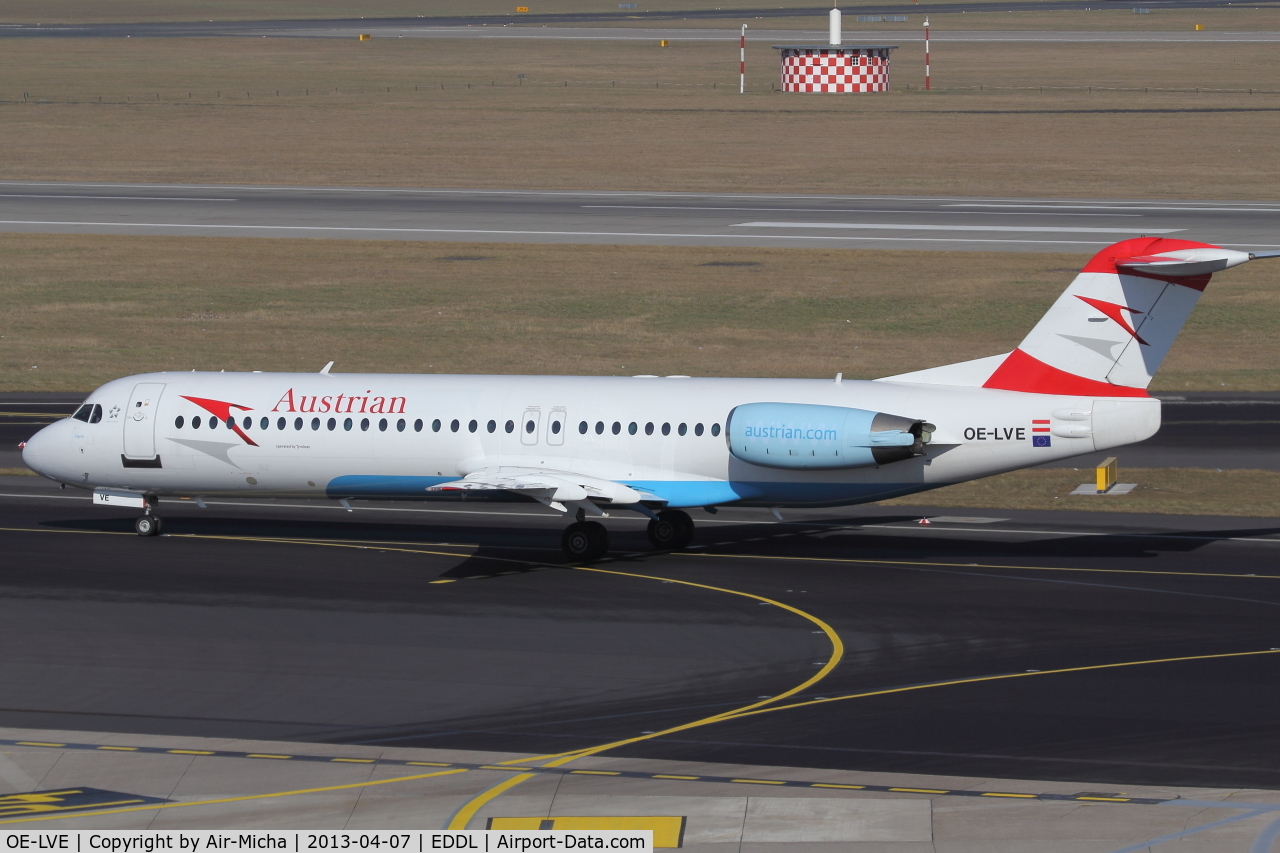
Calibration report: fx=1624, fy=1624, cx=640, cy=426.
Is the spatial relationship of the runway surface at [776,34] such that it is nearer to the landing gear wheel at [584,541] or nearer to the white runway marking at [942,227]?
the white runway marking at [942,227]

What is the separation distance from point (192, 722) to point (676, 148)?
75.6 m

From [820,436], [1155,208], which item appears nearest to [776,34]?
[1155,208]

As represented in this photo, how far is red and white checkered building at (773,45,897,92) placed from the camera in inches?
4520

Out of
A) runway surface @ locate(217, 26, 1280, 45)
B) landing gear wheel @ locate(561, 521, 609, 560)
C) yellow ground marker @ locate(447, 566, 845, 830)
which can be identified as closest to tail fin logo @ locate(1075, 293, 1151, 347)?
yellow ground marker @ locate(447, 566, 845, 830)

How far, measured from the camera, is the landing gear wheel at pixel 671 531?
32.4 metres

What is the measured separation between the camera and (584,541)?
31109mm

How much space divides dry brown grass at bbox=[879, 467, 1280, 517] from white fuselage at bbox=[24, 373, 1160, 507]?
269 inches

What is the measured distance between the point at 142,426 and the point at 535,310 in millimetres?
27174

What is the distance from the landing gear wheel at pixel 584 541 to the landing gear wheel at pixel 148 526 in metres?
9.13

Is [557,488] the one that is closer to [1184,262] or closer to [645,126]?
[1184,262]

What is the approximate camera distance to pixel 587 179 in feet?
283

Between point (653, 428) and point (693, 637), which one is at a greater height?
point (653, 428)

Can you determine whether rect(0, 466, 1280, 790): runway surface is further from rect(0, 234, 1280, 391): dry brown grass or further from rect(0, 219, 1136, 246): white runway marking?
rect(0, 219, 1136, 246): white runway marking

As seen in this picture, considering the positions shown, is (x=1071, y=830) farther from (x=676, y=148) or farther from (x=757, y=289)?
(x=676, y=148)
